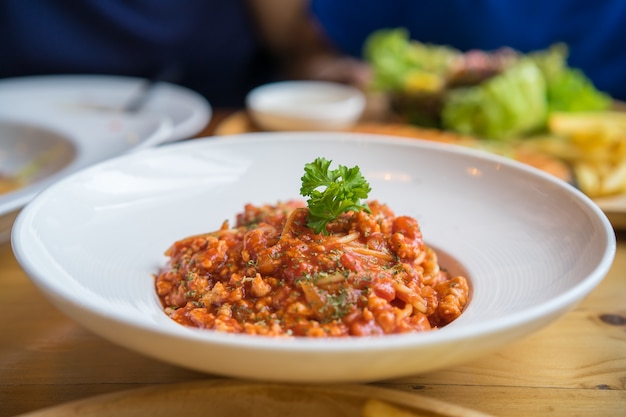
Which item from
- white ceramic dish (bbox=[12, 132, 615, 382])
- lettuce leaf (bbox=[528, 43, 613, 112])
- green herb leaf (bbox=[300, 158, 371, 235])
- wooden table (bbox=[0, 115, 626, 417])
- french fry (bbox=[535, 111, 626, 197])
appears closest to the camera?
white ceramic dish (bbox=[12, 132, 615, 382])

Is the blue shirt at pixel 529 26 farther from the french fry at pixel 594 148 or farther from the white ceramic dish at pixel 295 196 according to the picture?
the white ceramic dish at pixel 295 196

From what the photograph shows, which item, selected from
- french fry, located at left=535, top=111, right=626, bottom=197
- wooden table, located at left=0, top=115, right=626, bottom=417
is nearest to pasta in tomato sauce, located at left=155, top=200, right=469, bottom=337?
wooden table, located at left=0, top=115, right=626, bottom=417

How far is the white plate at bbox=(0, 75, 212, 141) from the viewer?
9.95 feet

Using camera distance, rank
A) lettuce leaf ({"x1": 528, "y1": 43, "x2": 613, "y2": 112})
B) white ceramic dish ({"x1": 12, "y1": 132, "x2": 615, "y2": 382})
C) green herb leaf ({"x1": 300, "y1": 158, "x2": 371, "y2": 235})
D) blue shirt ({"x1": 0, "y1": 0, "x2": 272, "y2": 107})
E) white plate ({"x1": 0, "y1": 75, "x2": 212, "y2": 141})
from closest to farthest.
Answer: white ceramic dish ({"x1": 12, "y1": 132, "x2": 615, "y2": 382}) < green herb leaf ({"x1": 300, "y1": 158, "x2": 371, "y2": 235}) < white plate ({"x1": 0, "y1": 75, "x2": 212, "y2": 141}) < lettuce leaf ({"x1": 528, "y1": 43, "x2": 613, "y2": 112}) < blue shirt ({"x1": 0, "y1": 0, "x2": 272, "y2": 107})

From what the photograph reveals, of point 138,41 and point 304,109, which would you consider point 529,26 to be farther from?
point 138,41

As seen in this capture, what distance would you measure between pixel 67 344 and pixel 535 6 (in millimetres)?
5104

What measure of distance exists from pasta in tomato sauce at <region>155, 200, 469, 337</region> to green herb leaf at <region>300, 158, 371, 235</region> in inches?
1.2

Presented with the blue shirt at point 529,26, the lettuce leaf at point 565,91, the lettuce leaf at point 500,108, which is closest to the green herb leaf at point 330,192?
the lettuce leaf at point 500,108

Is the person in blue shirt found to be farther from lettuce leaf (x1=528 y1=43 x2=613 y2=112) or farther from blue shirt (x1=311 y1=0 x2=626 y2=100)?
lettuce leaf (x1=528 y1=43 x2=613 y2=112)

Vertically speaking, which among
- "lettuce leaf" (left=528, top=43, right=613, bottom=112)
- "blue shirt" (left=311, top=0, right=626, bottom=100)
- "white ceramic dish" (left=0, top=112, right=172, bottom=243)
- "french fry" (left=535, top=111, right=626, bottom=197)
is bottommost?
"white ceramic dish" (left=0, top=112, right=172, bottom=243)

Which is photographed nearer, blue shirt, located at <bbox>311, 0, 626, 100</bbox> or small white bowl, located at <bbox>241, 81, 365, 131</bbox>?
small white bowl, located at <bbox>241, 81, 365, 131</bbox>

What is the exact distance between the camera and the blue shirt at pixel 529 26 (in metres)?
5.25

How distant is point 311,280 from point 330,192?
0.77 feet

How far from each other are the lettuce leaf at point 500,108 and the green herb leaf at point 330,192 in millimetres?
2057
